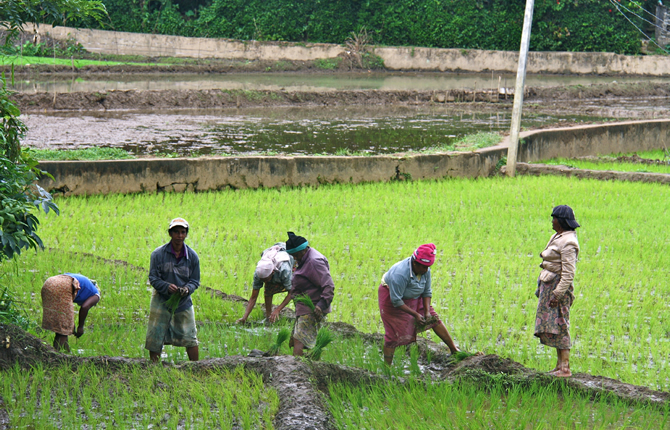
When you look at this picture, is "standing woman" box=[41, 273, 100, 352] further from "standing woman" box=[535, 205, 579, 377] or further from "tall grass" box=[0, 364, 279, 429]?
"standing woman" box=[535, 205, 579, 377]

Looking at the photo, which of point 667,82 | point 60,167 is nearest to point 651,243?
point 60,167

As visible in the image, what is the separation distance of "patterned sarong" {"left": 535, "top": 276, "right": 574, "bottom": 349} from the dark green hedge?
3779 cm

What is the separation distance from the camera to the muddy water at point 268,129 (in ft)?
49.5

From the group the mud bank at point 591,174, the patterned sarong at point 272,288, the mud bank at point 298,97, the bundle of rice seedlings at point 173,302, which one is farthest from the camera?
the mud bank at point 298,97

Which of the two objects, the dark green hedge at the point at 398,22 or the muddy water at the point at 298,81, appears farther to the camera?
the dark green hedge at the point at 398,22

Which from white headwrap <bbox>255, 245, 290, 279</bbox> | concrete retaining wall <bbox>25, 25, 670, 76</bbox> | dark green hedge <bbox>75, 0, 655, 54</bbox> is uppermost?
dark green hedge <bbox>75, 0, 655, 54</bbox>

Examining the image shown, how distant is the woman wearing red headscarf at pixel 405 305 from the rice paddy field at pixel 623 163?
9604 millimetres

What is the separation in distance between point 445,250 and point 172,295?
13.1ft

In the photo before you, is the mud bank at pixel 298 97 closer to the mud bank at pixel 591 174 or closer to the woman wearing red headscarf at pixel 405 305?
the mud bank at pixel 591 174

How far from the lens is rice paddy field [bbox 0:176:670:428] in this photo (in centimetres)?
375

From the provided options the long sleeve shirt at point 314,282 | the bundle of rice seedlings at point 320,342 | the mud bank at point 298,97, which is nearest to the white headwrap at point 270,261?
the long sleeve shirt at point 314,282

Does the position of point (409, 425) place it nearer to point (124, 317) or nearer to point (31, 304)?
point (124, 317)

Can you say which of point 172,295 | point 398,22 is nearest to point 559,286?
point 172,295

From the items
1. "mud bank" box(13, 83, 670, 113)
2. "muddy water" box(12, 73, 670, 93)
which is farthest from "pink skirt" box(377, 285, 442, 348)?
"muddy water" box(12, 73, 670, 93)
